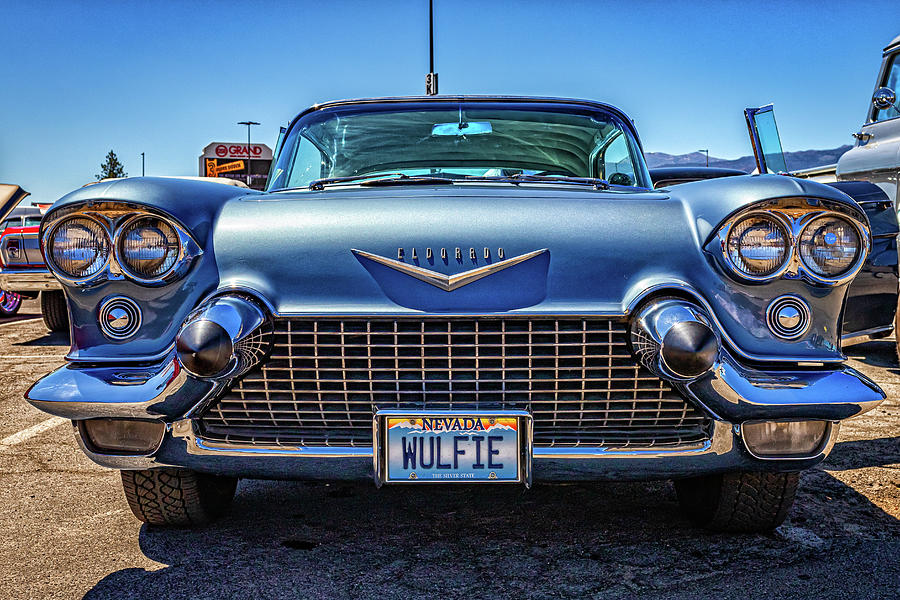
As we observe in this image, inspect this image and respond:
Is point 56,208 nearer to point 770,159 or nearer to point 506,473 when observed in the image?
point 506,473

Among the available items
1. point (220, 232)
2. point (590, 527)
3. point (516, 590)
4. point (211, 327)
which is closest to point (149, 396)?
point (211, 327)

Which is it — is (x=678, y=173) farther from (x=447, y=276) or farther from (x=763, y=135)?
(x=447, y=276)

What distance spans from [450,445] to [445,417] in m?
0.08

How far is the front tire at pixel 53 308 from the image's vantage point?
8312mm

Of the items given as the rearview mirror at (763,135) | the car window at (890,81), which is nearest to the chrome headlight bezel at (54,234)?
the rearview mirror at (763,135)

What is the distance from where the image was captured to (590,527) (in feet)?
9.06

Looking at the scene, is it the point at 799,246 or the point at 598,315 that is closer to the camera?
the point at 598,315

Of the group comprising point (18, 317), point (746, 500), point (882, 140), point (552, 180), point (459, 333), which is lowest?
point (18, 317)

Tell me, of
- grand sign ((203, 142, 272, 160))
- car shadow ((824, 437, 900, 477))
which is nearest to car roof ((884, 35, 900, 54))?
car shadow ((824, 437, 900, 477))

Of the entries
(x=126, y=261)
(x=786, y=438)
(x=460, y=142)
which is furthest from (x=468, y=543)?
(x=460, y=142)

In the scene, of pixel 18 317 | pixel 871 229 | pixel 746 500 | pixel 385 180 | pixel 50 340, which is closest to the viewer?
pixel 746 500

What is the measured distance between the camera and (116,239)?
7.67ft

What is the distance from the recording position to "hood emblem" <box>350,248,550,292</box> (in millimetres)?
2201

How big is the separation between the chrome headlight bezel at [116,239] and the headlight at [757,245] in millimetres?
1505
